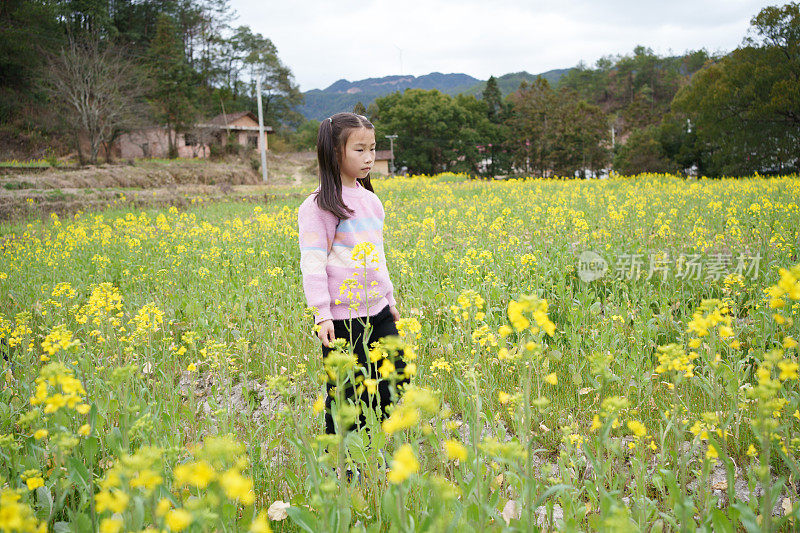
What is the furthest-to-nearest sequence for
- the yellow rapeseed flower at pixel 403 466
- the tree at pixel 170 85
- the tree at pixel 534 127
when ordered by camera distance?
the tree at pixel 534 127 < the tree at pixel 170 85 < the yellow rapeseed flower at pixel 403 466

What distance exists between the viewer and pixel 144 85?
1166 inches

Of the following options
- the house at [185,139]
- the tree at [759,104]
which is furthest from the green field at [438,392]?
the house at [185,139]

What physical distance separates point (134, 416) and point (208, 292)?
2.53 m

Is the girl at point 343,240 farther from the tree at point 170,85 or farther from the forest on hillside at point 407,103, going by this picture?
the tree at point 170,85

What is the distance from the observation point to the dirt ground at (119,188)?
13.4m

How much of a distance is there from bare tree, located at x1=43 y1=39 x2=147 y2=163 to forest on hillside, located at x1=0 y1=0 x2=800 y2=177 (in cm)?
8

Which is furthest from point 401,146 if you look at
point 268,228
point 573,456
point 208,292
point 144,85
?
point 573,456

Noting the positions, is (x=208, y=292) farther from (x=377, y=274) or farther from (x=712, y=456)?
(x=712, y=456)

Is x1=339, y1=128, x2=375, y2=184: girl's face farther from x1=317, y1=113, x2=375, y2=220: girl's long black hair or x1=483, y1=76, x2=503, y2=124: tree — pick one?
x1=483, y1=76, x2=503, y2=124: tree

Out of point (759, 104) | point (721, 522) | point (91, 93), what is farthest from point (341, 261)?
point (91, 93)

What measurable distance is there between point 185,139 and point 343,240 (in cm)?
3763

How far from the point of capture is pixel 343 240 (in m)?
2.40

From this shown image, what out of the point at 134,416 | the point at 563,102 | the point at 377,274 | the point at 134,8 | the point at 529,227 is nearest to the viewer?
the point at 134,416

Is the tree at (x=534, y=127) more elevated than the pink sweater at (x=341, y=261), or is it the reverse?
the tree at (x=534, y=127)
